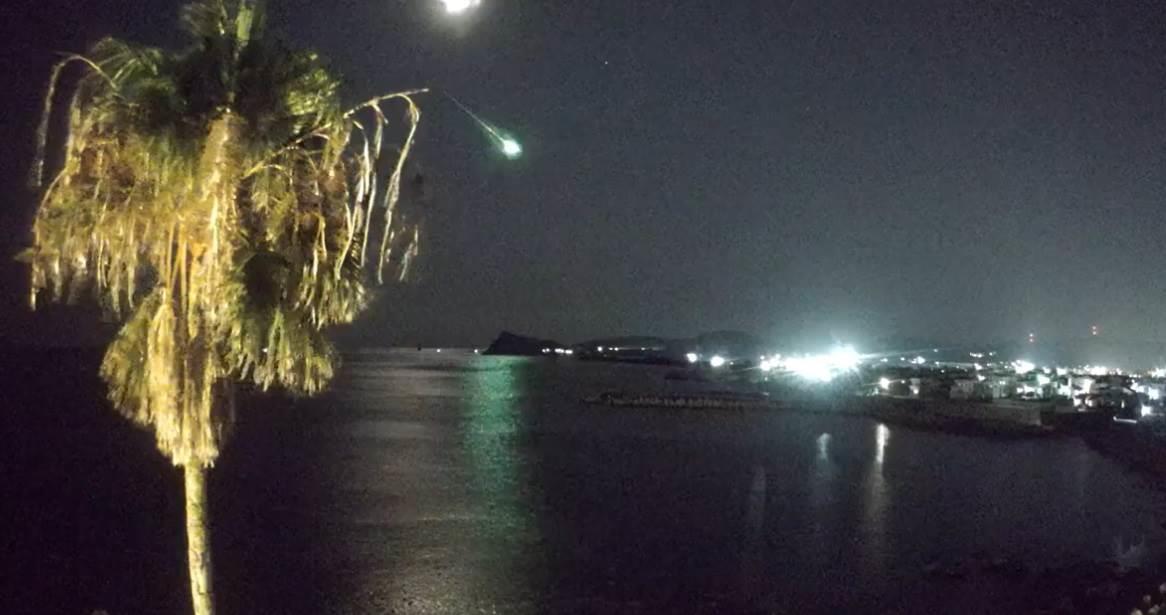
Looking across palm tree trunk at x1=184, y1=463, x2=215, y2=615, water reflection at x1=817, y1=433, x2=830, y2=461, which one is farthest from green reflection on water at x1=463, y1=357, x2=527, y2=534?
palm tree trunk at x1=184, y1=463, x2=215, y2=615

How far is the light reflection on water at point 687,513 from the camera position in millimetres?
22688

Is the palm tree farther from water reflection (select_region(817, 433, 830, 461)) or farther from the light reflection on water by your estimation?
water reflection (select_region(817, 433, 830, 461))

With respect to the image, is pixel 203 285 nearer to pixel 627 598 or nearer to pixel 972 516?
pixel 627 598

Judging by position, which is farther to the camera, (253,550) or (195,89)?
(253,550)

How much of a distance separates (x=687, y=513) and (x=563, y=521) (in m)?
4.19

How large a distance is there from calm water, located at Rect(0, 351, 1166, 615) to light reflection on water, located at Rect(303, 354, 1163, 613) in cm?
12

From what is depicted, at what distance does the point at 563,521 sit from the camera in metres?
30.4

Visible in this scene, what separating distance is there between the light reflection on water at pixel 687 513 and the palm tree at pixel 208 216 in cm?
1326

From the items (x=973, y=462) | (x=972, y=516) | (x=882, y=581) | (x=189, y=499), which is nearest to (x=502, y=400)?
(x=973, y=462)

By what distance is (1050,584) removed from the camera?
881 inches

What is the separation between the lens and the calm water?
72.1 feet

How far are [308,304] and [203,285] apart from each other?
0.78 meters

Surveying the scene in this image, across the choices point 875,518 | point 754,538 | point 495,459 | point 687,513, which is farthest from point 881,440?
point 754,538

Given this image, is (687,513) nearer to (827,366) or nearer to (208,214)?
(208,214)
